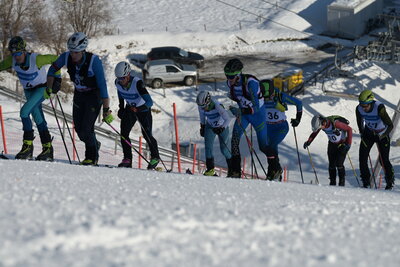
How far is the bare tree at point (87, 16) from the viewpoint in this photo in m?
36.3

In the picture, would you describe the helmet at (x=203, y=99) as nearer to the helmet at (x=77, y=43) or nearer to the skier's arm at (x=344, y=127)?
the helmet at (x=77, y=43)

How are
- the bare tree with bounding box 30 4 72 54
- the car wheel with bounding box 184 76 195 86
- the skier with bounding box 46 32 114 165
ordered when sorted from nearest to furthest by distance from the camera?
the skier with bounding box 46 32 114 165, the car wheel with bounding box 184 76 195 86, the bare tree with bounding box 30 4 72 54

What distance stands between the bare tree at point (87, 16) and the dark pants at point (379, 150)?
2650cm

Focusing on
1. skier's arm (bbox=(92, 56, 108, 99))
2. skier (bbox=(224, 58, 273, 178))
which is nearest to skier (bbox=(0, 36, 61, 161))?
skier's arm (bbox=(92, 56, 108, 99))

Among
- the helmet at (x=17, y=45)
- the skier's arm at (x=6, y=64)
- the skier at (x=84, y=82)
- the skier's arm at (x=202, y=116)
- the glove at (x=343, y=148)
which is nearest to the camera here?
the skier at (x=84, y=82)

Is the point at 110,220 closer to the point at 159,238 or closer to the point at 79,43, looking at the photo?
the point at 159,238

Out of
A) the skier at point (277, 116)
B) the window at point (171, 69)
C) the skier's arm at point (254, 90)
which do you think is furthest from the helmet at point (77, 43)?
the window at point (171, 69)

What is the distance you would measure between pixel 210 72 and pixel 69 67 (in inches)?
986

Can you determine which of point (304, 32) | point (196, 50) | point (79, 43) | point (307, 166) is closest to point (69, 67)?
point (79, 43)

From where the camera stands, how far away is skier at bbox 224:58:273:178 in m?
9.63

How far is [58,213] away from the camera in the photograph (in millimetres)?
4777

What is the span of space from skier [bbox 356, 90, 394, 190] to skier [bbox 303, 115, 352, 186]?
1.14ft

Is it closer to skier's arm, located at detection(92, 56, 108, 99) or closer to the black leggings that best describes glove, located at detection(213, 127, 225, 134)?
skier's arm, located at detection(92, 56, 108, 99)

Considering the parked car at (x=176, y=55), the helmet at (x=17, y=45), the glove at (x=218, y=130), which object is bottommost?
the parked car at (x=176, y=55)
